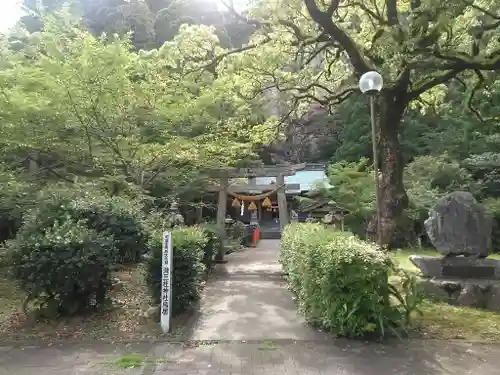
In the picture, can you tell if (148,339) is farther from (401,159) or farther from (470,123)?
(470,123)

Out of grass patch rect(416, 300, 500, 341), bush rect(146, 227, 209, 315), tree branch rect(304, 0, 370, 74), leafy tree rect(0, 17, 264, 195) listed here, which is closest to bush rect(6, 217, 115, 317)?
bush rect(146, 227, 209, 315)

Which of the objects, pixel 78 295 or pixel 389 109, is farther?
pixel 389 109

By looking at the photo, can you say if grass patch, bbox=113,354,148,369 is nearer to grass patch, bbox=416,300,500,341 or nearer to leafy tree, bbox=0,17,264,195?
grass patch, bbox=416,300,500,341

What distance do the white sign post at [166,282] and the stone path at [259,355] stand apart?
405mm

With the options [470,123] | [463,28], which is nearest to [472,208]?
[463,28]

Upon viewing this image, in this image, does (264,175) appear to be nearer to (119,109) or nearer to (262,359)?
(119,109)

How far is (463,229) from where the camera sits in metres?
8.72

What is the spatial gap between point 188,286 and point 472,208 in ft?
18.4

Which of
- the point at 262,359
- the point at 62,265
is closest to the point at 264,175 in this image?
the point at 62,265

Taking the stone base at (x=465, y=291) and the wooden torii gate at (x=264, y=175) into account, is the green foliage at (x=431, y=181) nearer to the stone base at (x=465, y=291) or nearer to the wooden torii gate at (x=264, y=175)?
the wooden torii gate at (x=264, y=175)

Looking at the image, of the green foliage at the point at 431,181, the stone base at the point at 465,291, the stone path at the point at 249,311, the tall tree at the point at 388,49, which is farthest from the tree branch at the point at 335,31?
the green foliage at the point at 431,181

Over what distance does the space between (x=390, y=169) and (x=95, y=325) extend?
7.16 metres

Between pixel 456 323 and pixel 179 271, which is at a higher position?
pixel 179 271

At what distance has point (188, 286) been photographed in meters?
7.29
